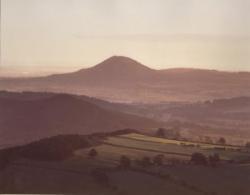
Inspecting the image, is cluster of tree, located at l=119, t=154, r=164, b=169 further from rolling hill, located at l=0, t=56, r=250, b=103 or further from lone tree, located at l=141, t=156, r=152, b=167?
rolling hill, located at l=0, t=56, r=250, b=103

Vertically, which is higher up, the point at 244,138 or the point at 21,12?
the point at 21,12

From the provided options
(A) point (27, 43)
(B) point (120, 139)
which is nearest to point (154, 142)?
(B) point (120, 139)

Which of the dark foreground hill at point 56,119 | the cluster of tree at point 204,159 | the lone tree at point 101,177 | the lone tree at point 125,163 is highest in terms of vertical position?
the dark foreground hill at point 56,119

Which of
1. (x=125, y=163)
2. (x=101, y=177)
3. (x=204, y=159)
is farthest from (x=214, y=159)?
(x=101, y=177)

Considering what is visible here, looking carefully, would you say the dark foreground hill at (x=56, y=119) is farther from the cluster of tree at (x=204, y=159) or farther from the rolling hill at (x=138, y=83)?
the cluster of tree at (x=204, y=159)

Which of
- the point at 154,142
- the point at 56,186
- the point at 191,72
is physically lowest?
the point at 56,186

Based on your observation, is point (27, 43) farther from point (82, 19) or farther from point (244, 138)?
point (244, 138)

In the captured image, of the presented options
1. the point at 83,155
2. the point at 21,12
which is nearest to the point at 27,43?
the point at 21,12

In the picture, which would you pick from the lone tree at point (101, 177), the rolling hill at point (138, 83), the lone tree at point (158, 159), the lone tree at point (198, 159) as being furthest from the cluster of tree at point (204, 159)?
the lone tree at point (101, 177)
